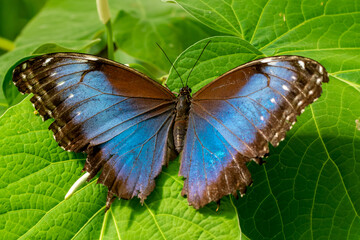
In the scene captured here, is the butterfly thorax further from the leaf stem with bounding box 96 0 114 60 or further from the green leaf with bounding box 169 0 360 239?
the leaf stem with bounding box 96 0 114 60

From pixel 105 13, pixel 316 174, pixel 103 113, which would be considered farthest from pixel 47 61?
pixel 316 174

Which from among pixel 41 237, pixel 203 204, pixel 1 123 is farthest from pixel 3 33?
pixel 203 204

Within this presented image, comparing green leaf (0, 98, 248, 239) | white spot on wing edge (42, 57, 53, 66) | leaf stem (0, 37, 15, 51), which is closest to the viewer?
green leaf (0, 98, 248, 239)

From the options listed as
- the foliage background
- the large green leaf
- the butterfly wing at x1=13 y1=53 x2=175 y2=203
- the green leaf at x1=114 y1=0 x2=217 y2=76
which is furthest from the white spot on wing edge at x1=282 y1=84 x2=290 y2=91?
the green leaf at x1=114 y1=0 x2=217 y2=76

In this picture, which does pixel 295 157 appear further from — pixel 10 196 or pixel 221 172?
pixel 10 196

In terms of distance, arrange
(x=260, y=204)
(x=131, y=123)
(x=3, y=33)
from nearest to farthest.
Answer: (x=260, y=204) < (x=131, y=123) < (x=3, y=33)

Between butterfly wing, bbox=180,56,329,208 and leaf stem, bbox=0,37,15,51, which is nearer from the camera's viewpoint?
butterfly wing, bbox=180,56,329,208

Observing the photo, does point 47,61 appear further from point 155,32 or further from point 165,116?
point 155,32
